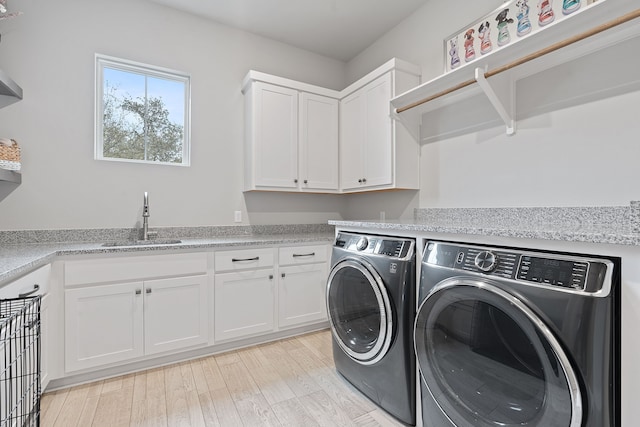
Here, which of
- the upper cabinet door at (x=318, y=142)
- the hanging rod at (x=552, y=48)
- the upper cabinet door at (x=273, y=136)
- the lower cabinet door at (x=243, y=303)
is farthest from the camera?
the upper cabinet door at (x=318, y=142)

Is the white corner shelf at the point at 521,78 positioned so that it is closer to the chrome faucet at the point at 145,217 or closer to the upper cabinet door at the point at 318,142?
the upper cabinet door at the point at 318,142

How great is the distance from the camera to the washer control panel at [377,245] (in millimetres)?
1565

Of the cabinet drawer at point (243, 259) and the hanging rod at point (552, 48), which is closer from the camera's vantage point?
the hanging rod at point (552, 48)

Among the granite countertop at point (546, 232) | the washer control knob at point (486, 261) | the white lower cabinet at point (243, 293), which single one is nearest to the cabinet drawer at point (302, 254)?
the white lower cabinet at point (243, 293)

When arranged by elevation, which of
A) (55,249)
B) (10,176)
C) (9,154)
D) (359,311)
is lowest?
(359,311)

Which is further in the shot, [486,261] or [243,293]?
[243,293]

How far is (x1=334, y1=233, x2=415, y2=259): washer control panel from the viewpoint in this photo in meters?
1.57

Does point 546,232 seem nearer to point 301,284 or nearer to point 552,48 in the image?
point 552,48

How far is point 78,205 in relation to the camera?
7.57 ft

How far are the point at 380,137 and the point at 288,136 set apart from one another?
2.84 feet

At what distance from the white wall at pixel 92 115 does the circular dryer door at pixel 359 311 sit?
54.0 inches

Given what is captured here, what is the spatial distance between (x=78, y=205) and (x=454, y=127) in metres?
2.89

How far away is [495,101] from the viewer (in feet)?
6.13

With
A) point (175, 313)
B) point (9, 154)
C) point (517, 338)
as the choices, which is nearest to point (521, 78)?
point (517, 338)
